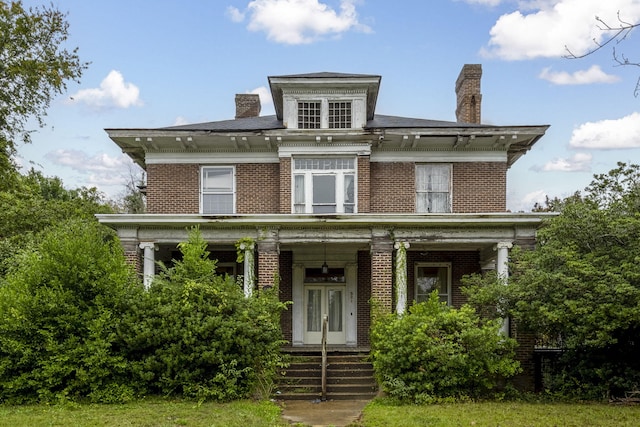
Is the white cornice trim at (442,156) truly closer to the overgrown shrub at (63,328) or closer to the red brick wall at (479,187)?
the red brick wall at (479,187)

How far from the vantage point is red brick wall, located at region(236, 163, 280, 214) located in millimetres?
18359

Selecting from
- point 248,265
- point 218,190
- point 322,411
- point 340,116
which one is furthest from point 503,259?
point 218,190

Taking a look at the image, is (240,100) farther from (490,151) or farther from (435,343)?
(435,343)

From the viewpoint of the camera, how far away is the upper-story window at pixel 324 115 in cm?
1803

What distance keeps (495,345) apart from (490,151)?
7.10 m

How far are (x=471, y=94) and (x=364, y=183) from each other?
6155mm

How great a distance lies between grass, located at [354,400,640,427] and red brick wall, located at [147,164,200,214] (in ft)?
29.1

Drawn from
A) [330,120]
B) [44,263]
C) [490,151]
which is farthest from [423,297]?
[44,263]

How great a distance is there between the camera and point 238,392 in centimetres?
1293

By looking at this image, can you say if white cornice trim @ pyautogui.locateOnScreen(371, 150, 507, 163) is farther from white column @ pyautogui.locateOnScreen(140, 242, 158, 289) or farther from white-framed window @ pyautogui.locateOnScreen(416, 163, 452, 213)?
white column @ pyautogui.locateOnScreen(140, 242, 158, 289)

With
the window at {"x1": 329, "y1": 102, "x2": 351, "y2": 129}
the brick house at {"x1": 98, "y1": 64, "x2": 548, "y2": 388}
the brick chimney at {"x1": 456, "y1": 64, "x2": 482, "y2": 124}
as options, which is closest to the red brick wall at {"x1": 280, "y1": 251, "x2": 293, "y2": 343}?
the brick house at {"x1": 98, "y1": 64, "x2": 548, "y2": 388}

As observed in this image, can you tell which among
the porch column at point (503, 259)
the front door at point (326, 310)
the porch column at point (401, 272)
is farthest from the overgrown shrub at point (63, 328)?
the porch column at point (503, 259)

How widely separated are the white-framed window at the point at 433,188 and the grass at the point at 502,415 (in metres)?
7.07

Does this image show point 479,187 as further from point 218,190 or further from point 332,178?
point 218,190
